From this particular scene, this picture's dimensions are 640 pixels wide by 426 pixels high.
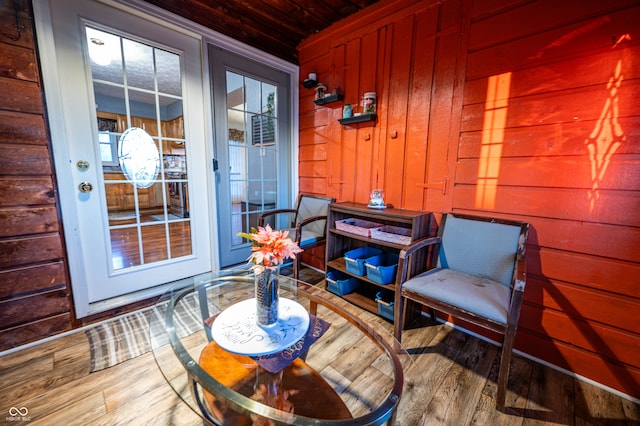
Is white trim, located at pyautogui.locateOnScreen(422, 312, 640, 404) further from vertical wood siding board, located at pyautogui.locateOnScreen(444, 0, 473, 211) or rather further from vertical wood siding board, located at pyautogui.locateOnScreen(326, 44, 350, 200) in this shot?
vertical wood siding board, located at pyautogui.locateOnScreen(326, 44, 350, 200)

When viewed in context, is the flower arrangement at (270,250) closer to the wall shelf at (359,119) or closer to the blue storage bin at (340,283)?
the blue storage bin at (340,283)

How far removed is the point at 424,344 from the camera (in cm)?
160

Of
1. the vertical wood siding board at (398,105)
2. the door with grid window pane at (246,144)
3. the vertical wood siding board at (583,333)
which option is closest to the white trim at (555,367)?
the vertical wood siding board at (583,333)

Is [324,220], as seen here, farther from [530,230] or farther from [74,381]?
[74,381]

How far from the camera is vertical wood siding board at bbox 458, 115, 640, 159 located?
1.16 metres

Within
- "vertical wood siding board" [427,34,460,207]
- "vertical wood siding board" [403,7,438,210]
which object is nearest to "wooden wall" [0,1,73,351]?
"vertical wood siding board" [403,7,438,210]

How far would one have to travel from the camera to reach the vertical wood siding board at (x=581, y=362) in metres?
1.23

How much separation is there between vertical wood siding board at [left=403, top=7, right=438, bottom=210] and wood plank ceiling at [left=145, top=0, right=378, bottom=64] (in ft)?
1.75

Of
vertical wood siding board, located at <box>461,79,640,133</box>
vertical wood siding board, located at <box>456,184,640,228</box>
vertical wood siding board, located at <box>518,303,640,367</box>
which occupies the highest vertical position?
vertical wood siding board, located at <box>461,79,640,133</box>

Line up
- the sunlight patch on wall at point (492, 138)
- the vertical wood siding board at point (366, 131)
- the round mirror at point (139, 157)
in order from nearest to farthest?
the sunlight patch on wall at point (492, 138)
the round mirror at point (139, 157)
the vertical wood siding board at point (366, 131)

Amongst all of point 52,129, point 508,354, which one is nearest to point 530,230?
point 508,354

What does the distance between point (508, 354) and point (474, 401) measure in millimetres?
296

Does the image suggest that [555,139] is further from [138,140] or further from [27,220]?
[27,220]

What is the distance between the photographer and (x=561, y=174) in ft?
4.36
